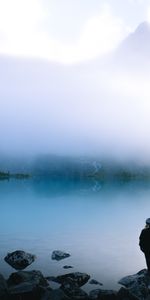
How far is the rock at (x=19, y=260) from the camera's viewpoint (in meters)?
49.5

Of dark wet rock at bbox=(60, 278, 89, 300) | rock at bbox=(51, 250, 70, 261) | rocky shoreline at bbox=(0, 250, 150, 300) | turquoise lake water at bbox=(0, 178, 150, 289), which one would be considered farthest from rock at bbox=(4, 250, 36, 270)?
dark wet rock at bbox=(60, 278, 89, 300)

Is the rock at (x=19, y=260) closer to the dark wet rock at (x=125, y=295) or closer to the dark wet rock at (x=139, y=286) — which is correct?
the dark wet rock at (x=139, y=286)

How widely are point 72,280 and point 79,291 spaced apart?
4250 millimetres

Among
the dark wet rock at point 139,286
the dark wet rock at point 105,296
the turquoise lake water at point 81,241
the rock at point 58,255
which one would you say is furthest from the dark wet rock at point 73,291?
the rock at point 58,255

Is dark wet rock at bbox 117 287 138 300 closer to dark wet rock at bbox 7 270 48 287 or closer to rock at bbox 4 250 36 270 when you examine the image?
dark wet rock at bbox 7 270 48 287

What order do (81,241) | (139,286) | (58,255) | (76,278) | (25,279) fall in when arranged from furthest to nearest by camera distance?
(81,241) < (58,255) < (76,278) < (25,279) < (139,286)

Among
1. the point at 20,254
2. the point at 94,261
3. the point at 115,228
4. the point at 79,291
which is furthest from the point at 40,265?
the point at 115,228

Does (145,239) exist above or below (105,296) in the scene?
above

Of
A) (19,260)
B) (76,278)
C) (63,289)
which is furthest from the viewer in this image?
(19,260)

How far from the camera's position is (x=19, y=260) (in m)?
50.8

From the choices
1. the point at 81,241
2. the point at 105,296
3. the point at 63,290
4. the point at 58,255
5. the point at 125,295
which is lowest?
the point at 81,241

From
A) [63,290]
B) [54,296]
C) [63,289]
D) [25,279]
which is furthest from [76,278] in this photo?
[54,296]

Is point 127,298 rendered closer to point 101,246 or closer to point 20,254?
→ point 20,254

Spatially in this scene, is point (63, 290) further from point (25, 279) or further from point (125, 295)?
point (125, 295)
